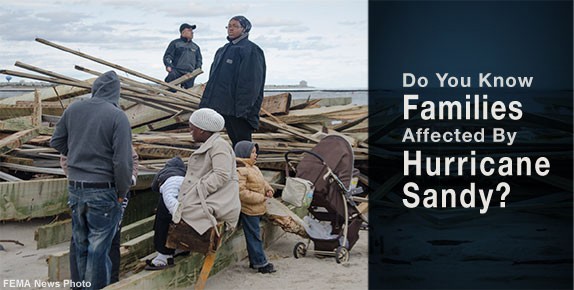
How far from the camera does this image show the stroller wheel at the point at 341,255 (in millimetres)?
7395

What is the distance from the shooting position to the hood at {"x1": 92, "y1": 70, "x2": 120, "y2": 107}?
5609 mm

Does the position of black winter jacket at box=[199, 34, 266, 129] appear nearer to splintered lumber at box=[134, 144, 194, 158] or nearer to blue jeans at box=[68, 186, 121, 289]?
splintered lumber at box=[134, 144, 194, 158]

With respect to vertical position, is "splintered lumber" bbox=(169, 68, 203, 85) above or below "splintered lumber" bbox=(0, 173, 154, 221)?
above

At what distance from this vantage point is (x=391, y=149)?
10766 mm

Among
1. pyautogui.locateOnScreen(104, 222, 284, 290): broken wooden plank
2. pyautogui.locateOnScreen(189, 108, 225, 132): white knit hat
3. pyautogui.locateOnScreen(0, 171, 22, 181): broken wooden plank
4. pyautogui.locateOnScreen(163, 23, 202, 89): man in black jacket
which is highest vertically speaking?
pyautogui.locateOnScreen(163, 23, 202, 89): man in black jacket

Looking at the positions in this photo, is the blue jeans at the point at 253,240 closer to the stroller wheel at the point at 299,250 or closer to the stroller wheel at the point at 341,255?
the stroller wheel at the point at 299,250

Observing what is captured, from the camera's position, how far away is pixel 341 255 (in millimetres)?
7410

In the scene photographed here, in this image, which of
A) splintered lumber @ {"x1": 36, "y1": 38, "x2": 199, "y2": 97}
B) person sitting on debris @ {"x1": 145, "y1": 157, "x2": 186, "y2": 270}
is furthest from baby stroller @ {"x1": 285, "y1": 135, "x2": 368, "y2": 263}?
splintered lumber @ {"x1": 36, "y1": 38, "x2": 199, "y2": 97}

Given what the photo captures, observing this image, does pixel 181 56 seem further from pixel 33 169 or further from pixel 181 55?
pixel 33 169

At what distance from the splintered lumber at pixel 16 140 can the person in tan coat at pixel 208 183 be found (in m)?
3.81

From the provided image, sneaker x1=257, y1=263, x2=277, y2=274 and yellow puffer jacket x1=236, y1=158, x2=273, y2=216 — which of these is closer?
yellow puffer jacket x1=236, y1=158, x2=273, y2=216

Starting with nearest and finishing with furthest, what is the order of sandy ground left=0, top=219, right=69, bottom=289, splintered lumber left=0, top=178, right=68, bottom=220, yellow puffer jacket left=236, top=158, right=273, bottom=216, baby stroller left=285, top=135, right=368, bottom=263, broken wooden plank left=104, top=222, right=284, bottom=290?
broken wooden plank left=104, top=222, right=284, bottom=290 < sandy ground left=0, top=219, right=69, bottom=289 < yellow puffer jacket left=236, top=158, right=273, bottom=216 < baby stroller left=285, top=135, right=368, bottom=263 < splintered lumber left=0, top=178, right=68, bottom=220

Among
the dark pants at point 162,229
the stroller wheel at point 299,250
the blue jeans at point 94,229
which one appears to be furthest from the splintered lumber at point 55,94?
the blue jeans at point 94,229

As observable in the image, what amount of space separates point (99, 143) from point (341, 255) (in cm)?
285
